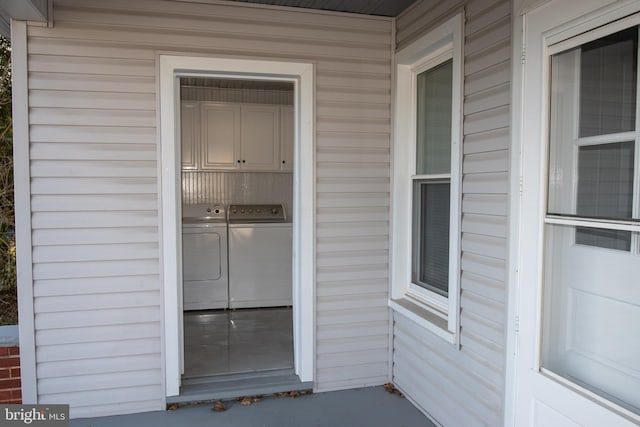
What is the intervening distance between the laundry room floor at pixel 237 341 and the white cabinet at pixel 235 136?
1.80 metres

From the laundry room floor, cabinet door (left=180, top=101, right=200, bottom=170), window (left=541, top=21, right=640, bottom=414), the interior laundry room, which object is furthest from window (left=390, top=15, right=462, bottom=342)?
cabinet door (left=180, top=101, right=200, bottom=170)

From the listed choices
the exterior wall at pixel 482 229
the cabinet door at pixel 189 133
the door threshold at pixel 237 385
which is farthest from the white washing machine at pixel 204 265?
the exterior wall at pixel 482 229

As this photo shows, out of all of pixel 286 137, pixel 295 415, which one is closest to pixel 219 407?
pixel 295 415

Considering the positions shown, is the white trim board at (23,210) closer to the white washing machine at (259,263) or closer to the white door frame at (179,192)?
the white door frame at (179,192)

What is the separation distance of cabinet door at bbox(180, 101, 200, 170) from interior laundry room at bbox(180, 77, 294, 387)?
12 mm

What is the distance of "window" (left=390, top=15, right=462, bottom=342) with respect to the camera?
8.78 feet

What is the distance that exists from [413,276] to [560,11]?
200 centimetres

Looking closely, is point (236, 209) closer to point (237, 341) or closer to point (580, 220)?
point (237, 341)

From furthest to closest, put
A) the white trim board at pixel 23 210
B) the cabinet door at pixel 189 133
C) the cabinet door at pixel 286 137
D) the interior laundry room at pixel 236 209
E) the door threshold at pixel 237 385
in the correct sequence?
the cabinet door at pixel 286 137 < the cabinet door at pixel 189 133 < the interior laundry room at pixel 236 209 < the door threshold at pixel 237 385 < the white trim board at pixel 23 210

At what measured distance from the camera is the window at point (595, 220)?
162 cm

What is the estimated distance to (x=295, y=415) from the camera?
3.02 meters

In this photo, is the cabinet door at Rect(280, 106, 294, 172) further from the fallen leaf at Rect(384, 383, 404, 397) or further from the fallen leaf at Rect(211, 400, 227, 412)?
the fallen leaf at Rect(211, 400, 227, 412)

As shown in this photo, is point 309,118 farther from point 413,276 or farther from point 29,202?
point 29,202

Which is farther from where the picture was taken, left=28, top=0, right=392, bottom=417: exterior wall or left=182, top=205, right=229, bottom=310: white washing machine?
left=182, top=205, right=229, bottom=310: white washing machine
